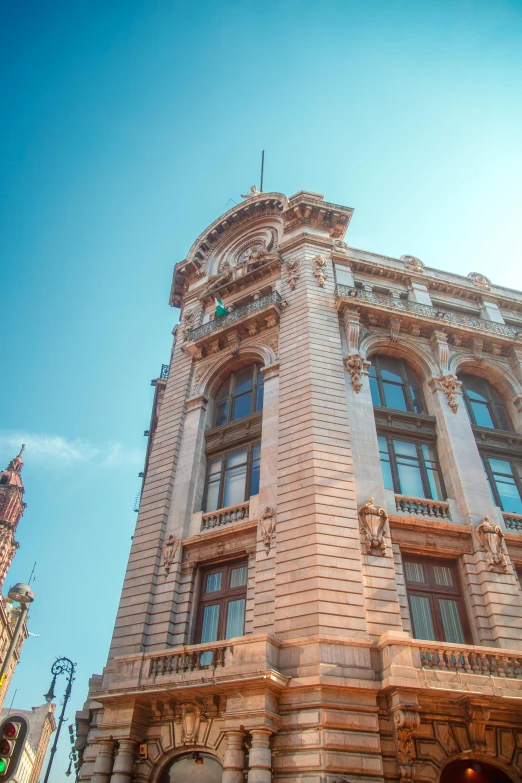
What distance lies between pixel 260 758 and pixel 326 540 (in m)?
5.94

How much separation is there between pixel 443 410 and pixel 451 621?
872cm

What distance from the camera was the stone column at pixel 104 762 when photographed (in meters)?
14.7

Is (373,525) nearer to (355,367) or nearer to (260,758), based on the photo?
(260,758)

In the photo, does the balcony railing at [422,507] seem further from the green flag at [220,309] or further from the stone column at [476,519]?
the green flag at [220,309]

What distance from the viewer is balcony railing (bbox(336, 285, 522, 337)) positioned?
25500 millimetres

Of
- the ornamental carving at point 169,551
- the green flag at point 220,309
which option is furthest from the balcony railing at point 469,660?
the green flag at point 220,309

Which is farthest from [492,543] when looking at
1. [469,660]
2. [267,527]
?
[267,527]

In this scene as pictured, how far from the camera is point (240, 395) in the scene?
2523 cm

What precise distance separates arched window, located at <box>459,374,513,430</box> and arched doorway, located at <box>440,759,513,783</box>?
1311 cm

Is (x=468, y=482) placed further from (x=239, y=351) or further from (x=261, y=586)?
(x=239, y=351)

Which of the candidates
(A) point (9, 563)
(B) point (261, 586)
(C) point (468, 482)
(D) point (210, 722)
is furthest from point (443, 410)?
(A) point (9, 563)

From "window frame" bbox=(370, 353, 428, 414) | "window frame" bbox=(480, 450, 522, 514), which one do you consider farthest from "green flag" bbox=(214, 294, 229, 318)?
"window frame" bbox=(480, 450, 522, 514)

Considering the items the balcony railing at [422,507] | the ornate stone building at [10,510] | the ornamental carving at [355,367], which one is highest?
the ornate stone building at [10,510]

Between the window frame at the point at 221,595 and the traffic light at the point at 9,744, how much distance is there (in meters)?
8.19
